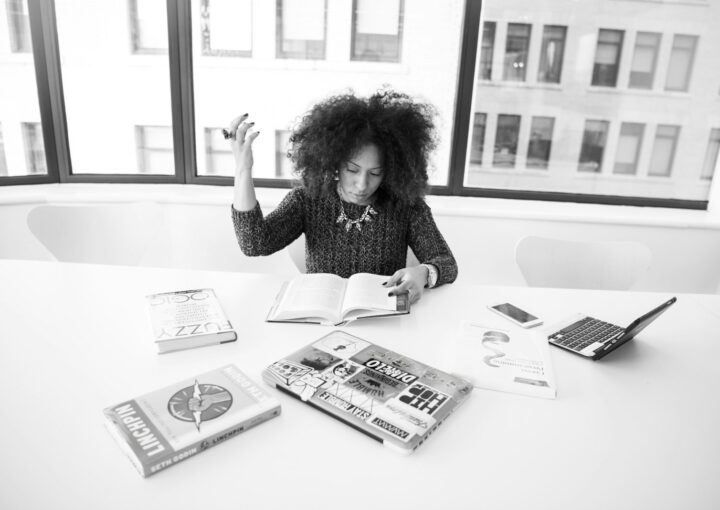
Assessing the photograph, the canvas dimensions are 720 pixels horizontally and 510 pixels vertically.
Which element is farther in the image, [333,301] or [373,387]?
[333,301]

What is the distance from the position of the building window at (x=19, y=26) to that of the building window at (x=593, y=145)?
120 inches

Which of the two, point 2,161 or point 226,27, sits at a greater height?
point 226,27

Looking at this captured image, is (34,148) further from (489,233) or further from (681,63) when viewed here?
(681,63)

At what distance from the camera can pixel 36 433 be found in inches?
30.4

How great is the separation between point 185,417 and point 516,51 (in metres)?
2.62

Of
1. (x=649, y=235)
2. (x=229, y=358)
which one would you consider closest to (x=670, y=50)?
(x=649, y=235)

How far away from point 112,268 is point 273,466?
3.40 ft

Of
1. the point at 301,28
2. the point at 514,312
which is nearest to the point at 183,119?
the point at 301,28

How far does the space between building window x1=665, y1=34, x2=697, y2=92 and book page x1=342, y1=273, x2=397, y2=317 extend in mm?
2357

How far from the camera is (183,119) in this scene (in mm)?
2689

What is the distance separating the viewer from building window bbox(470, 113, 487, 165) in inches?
109

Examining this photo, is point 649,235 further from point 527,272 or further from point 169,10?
point 169,10

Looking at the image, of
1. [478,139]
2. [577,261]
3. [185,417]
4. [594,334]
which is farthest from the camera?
[478,139]

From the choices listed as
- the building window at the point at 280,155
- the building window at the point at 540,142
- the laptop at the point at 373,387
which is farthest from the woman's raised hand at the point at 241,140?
the building window at the point at 540,142
